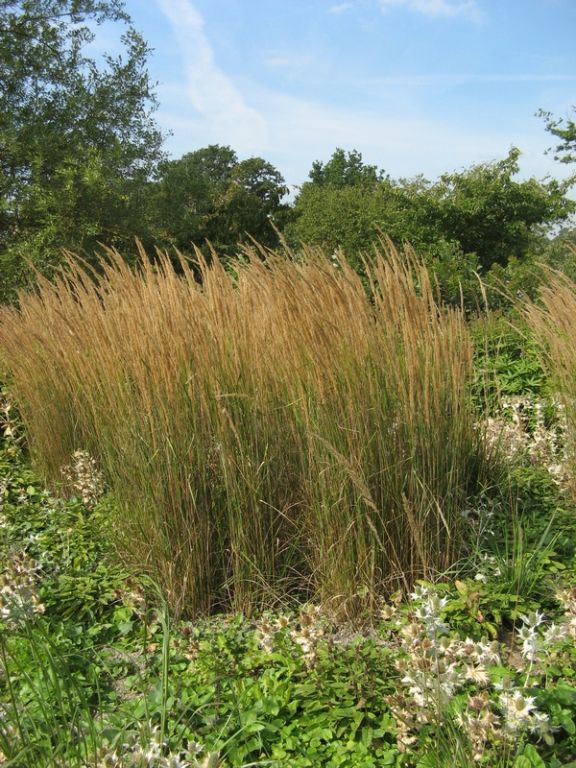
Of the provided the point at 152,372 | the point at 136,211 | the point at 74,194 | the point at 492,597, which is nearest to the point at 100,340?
the point at 152,372

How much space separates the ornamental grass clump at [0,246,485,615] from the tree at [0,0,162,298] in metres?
7.89

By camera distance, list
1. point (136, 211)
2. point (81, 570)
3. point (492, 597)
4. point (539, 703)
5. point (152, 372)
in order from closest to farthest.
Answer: point (539, 703) → point (492, 597) → point (152, 372) → point (81, 570) → point (136, 211)

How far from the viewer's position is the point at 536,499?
3461mm

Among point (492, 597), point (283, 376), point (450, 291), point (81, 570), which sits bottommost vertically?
point (81, 570)

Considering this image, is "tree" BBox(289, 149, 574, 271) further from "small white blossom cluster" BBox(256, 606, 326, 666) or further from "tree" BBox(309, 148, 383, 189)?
"tree" BBox(309, 148, 383, 189)

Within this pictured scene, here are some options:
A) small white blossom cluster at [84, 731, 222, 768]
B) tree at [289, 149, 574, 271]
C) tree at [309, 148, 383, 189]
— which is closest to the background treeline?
tree at [289, 149, 574, 271]

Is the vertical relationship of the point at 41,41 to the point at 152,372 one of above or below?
above

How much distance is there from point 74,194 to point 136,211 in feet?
4.38

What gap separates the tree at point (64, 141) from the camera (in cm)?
1052

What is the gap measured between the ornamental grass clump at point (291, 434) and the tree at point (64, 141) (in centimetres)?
789

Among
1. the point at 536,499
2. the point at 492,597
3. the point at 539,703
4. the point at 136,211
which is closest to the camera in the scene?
the point at 539,703

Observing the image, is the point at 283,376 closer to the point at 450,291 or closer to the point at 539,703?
the point at 539,703

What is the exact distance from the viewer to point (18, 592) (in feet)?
7.39

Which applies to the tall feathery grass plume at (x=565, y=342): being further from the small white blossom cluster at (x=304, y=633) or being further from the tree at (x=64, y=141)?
the tree at (x=64, y=141)
